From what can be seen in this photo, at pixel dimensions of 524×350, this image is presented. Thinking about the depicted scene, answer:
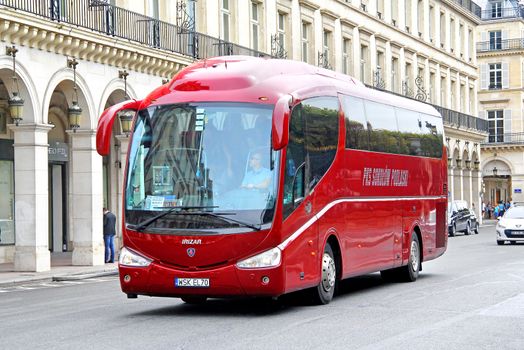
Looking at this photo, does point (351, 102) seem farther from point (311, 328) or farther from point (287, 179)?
point (311, 328)

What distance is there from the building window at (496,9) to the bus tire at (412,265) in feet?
271

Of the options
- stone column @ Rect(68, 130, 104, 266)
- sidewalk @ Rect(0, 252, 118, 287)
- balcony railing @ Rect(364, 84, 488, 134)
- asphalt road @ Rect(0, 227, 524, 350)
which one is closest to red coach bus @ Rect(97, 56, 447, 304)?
asphalt road @ Rect(0, 227, 524, 350)

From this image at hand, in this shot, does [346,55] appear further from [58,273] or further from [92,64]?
[58,273]

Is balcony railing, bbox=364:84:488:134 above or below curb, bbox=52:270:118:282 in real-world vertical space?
above

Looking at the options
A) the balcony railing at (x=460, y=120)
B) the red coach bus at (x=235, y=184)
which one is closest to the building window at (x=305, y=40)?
the balcony railing at (x=460, y=120)

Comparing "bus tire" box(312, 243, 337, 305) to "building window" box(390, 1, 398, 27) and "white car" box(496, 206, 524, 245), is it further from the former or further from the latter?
"building window" box(390, 1, 398, 27)

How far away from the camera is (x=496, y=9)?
101625mm

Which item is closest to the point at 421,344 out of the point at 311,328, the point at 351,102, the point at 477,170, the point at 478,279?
the point at 311,328

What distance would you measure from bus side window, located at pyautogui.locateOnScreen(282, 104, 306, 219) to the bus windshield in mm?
290

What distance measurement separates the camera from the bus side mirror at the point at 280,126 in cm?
1430

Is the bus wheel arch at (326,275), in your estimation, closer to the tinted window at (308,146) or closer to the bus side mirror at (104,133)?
the tinted window at (308,146)

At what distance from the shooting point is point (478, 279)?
2189cm

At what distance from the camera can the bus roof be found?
1546cm

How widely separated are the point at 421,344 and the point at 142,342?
2.94m
